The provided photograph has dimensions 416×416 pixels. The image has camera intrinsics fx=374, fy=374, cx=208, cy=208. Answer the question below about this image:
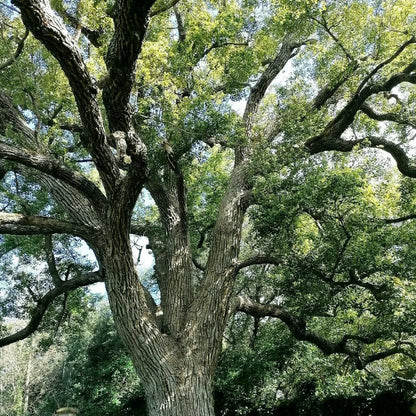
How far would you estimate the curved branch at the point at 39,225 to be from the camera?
4440 mm

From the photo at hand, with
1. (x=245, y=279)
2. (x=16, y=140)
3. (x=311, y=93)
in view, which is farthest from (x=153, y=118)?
(x=245, y=279)

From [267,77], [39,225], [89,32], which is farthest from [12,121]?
[267,77]

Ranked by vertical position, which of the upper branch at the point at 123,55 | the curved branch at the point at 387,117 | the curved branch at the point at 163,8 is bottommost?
the upper branch at the point at 123,55

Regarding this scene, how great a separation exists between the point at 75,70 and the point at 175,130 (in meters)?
2.42

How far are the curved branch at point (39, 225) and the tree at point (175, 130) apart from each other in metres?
0.02

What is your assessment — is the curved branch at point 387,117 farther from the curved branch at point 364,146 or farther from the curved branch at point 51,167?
the curved branch at point 51,167

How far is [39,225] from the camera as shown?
4.66 metres

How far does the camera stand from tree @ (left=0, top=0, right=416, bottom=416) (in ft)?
14.2

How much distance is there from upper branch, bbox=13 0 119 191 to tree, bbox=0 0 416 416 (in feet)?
0.05

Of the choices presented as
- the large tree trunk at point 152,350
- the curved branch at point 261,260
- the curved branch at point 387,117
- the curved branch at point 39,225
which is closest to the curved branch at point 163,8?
the large tree trunk at point 152,350

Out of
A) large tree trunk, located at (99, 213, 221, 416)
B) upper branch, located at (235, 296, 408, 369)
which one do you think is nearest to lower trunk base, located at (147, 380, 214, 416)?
large tree trunk, located at (99, 213, 221, 416)

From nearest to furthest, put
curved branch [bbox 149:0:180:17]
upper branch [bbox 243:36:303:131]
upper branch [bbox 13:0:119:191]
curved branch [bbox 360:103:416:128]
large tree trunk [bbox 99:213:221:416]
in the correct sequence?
upper branch [bbox 13:0:119:191]
large tree trunk [bbox 99:213:221:416]
curved branch [bbox 149:0:180:17]
curved branch [bbox 360:103:416:128]
upper branch [bbox 243:36:303:131]

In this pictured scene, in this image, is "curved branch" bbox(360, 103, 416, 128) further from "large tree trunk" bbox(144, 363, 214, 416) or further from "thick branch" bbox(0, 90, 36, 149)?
"thick branch" bbox(0, 90, 36, 149)

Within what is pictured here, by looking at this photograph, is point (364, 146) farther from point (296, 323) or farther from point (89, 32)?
point (89, 32)
